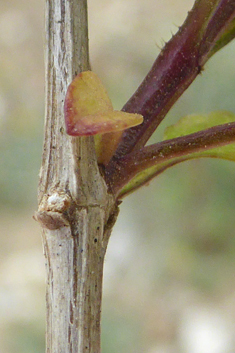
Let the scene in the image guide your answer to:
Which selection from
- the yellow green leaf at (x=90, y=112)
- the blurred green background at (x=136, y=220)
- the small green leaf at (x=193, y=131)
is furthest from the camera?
the blurred green background at (x=136, y=220)

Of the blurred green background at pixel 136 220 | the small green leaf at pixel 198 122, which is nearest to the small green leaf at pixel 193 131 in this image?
the small green leaf at pixel 198 122

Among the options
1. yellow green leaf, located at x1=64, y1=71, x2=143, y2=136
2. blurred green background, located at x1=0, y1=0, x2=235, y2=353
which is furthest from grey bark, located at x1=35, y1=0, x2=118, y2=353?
blurred green background, located at x1=0, y1=0, x2=235, y2=353

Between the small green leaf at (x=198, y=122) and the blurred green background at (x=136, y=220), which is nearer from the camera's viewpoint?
the small green leaf at (x=198, y=122)

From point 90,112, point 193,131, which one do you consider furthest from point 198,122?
point 90,112

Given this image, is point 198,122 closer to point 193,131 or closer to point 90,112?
point 193,131

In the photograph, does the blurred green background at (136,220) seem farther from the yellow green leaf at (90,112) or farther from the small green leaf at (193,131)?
the yellow green leaf at (90,112)

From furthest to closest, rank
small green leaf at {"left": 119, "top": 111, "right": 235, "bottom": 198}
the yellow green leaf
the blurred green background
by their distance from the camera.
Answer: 1. the blurred green background
2. small green leaf at {"left": 119, "top": 111, "right": 235, "bottom": 198}
3. the yellow green leaf

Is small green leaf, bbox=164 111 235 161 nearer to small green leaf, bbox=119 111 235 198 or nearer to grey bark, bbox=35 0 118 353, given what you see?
small green leaf, bbox=119 111 235 198
